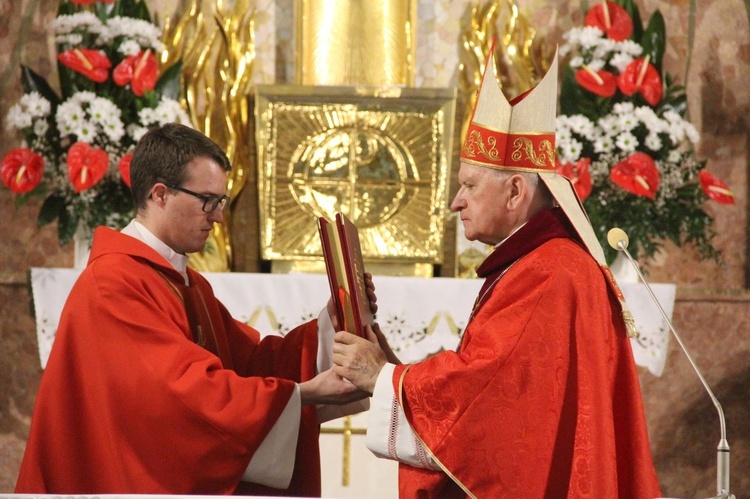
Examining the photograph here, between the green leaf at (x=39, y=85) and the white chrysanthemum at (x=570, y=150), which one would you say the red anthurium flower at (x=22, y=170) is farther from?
the white chrysanthemum at (x=570, y=150)

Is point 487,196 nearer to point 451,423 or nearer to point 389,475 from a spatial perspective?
point 451,423

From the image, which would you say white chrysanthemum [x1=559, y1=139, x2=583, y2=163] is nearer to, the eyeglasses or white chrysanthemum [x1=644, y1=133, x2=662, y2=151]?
white chrysanthemum [x1=644, y1=133, x2=662, y2=151]

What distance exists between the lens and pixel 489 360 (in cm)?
291

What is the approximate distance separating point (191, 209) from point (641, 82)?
9.18 feet

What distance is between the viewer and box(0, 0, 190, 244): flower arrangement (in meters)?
5.10

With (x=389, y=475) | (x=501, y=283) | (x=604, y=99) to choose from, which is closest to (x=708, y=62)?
(x=604, y=99)

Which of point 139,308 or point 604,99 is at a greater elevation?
point 604,99

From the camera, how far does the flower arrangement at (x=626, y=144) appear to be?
520 cm

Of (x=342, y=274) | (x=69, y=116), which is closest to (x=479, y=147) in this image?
(x=342, y=274)

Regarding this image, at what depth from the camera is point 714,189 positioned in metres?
5.24

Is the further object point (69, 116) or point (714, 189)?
point (714, 189)

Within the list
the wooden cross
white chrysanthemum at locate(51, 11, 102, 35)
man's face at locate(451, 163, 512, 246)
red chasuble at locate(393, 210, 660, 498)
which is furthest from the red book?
white chrysanthemum at locate(51, 11, 102, 35)

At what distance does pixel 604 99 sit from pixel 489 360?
283 cm

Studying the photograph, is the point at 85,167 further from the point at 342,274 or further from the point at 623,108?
the point at 623,108
